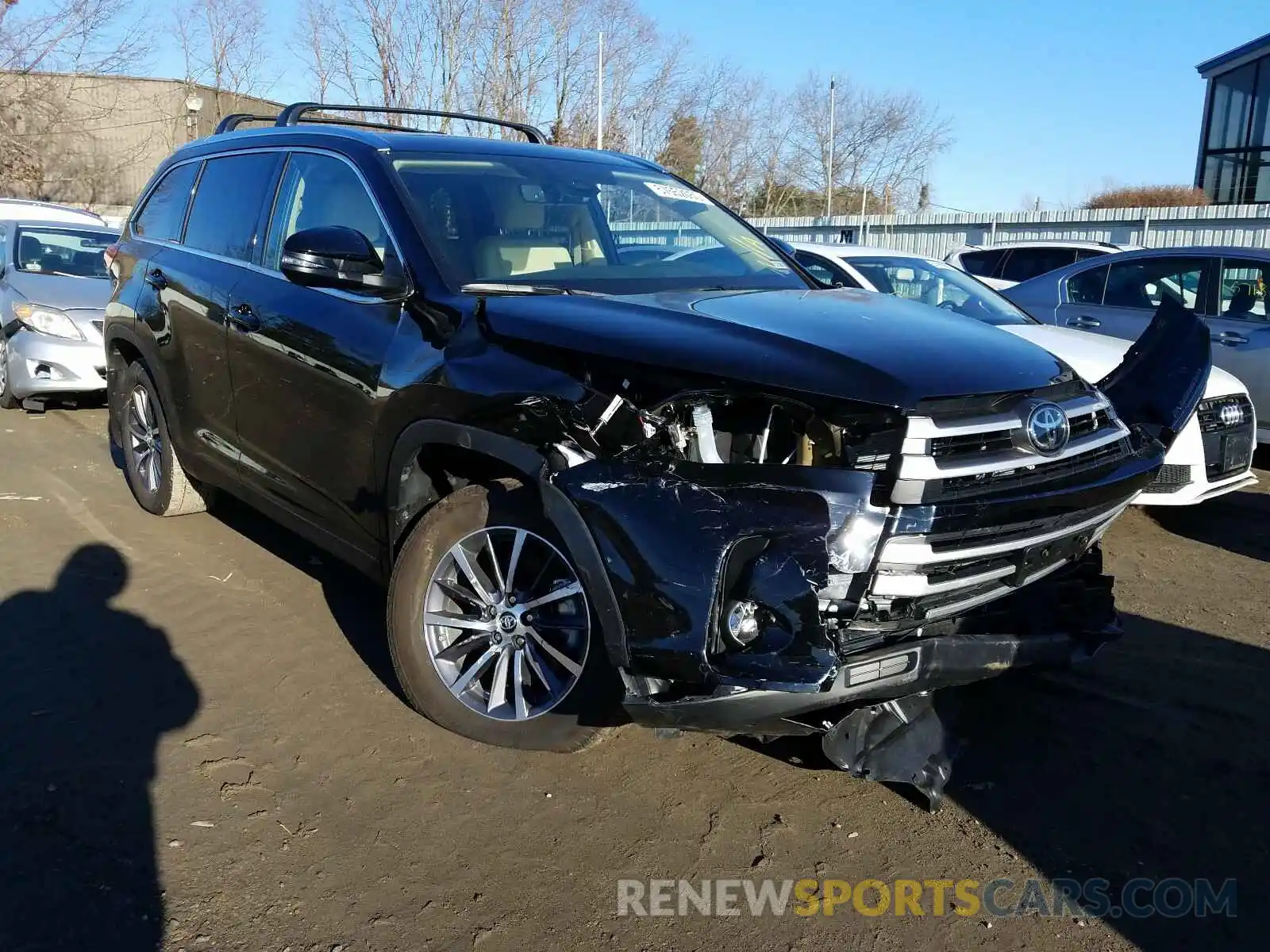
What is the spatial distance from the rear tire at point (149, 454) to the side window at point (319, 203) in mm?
1646

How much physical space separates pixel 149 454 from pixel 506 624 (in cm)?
358

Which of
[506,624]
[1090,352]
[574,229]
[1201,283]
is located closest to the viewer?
[506,624]

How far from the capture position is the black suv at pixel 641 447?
8.32 feet

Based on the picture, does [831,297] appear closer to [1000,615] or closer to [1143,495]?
[1000,615]

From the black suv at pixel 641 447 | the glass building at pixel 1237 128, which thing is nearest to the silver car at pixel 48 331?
the black suv at pixel 641 447

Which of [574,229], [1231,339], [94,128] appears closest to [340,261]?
[574,229]

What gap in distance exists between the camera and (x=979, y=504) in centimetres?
260

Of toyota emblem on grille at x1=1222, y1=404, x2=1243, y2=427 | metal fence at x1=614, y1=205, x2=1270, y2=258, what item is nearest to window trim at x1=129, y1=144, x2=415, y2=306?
toyota emblem on grille at x1=1222, y1=404, x2=1243, y2=427

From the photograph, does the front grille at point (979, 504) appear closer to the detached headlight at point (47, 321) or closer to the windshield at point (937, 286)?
the windshield at point (937, 286)

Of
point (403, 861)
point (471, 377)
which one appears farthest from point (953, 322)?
point (403, 861)

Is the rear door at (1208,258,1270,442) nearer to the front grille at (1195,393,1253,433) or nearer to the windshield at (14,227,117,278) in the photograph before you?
the front grille at (1195,393,1253,433)

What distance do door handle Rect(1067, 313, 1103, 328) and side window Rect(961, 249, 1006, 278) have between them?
442cm

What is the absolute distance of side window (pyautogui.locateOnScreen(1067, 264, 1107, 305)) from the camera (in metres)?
8.20

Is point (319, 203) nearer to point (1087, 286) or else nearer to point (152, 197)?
point (152, 197)
